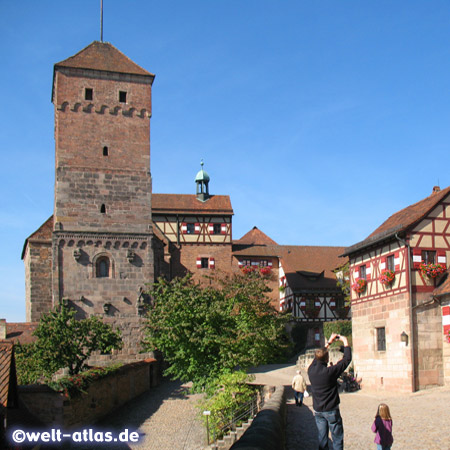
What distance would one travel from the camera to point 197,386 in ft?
72.9

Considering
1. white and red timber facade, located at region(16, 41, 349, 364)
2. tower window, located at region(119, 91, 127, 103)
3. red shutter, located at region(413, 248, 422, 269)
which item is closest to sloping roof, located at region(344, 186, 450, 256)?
red shutter, located at region(413, 248, 422, 269)

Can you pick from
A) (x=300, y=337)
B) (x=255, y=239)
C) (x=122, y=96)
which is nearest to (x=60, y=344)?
(x=122, y=96)

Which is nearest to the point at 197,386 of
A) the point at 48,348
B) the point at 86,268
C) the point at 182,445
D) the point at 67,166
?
the point at 182,445

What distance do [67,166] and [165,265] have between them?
1243 cm

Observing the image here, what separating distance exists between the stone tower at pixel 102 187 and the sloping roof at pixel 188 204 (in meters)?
12.2

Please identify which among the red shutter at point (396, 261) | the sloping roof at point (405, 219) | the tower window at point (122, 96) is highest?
the tower window at point (122, 96)

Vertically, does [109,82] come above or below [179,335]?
above

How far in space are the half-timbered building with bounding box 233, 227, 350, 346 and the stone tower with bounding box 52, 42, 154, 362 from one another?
36.1ft

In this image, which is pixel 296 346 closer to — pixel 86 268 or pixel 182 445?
pixel 86 268

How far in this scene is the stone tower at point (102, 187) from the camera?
30391mm

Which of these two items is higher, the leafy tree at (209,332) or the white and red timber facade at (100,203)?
the white and red timber facade at (100,203)

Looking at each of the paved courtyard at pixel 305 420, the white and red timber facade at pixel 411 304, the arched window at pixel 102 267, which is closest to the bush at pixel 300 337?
the paved courtyard at pixel 305 420

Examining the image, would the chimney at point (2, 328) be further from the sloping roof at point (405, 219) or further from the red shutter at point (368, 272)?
the red shutter at point (368, 272)

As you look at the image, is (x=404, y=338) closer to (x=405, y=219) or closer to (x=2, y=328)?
(x=405, y=219)
